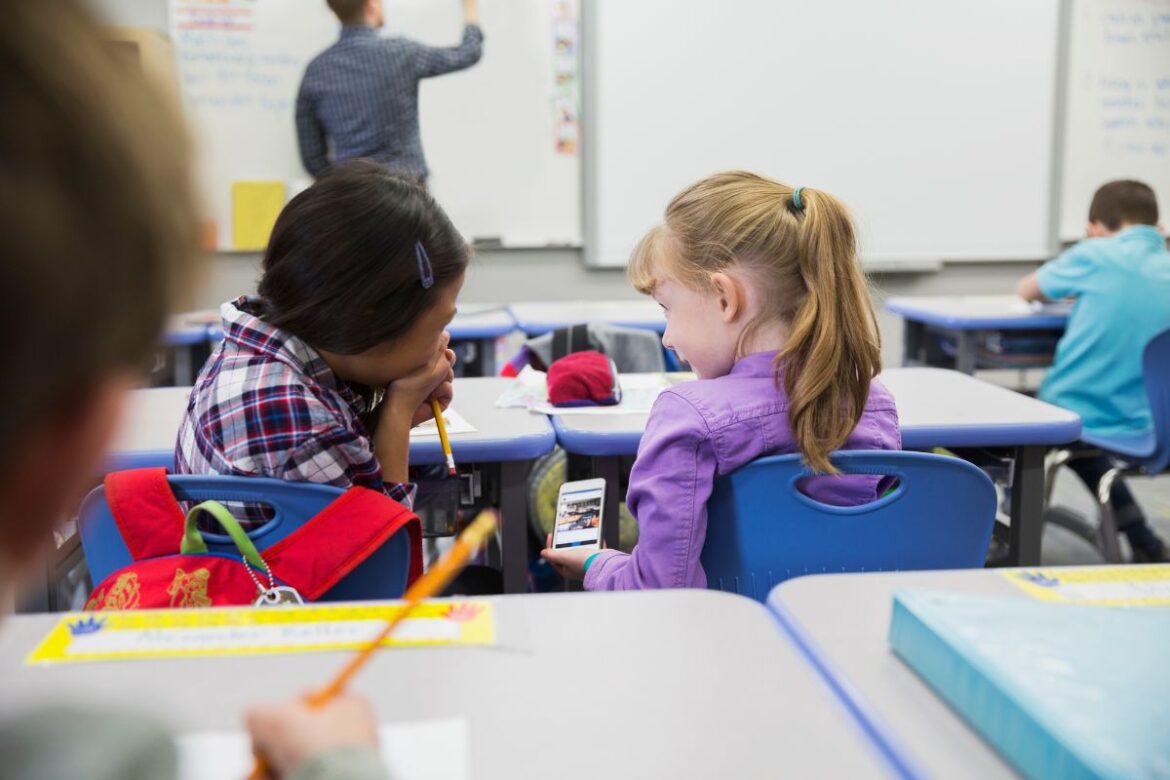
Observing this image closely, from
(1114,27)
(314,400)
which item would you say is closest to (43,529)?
(314,400)

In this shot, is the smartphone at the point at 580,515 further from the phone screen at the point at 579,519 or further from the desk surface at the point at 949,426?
the desk surface at the point at 949,426

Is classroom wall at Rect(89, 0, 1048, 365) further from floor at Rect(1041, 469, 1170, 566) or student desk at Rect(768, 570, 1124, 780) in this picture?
student desk at Rect(768, 570, 1124, 780)

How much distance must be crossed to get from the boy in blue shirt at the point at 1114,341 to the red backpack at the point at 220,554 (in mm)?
2517

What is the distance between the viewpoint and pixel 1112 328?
3020 millimetres

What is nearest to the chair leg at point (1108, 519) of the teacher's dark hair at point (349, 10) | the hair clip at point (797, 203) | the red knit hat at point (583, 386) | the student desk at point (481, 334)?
the red knit hat at point (583, 386)

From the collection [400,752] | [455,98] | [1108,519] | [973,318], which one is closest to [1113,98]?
[973,318]

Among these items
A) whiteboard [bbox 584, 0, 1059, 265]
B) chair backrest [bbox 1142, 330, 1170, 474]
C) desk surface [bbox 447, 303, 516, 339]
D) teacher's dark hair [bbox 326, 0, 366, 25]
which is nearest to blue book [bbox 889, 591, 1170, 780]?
chair backrest [bbox 1142, 330, 1170, 474]

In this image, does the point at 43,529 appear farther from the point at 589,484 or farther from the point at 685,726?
the point at 589,484

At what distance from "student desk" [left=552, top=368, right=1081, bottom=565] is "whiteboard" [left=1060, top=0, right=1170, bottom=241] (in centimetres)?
349

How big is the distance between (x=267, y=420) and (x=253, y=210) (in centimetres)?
354

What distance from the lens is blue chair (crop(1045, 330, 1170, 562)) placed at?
100 inches

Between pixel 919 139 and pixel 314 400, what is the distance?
4.27 m

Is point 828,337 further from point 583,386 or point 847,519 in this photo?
point 583,386

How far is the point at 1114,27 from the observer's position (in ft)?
16.1
